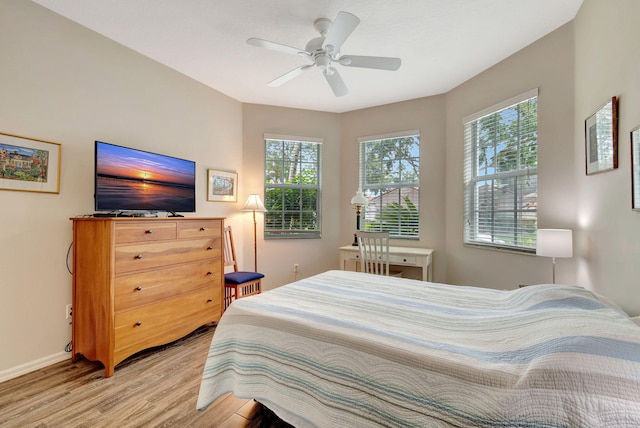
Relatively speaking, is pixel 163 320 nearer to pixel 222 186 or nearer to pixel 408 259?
pixel 222 186

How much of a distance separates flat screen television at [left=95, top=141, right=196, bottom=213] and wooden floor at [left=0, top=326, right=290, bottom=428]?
1253 mm

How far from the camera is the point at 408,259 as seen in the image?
3438mm

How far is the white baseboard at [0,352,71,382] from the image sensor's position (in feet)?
6.52

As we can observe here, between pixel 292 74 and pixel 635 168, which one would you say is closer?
pixel 635 168

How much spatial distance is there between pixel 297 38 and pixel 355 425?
9.13 ft

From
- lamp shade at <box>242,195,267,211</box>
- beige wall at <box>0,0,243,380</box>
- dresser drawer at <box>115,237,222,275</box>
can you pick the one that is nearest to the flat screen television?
beige wall at <box>0,0,243,380</box>

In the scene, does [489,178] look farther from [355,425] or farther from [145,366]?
[145,366]

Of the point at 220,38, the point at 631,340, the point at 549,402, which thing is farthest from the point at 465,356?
the point at 220,38

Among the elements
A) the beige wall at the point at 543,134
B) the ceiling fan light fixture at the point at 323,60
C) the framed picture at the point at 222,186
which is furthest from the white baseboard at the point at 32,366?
the beige wall at the point at 543,134

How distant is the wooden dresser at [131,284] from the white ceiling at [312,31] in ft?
5.29

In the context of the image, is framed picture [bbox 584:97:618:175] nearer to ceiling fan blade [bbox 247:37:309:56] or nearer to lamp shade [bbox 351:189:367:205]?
ceiling fan blade [bbox 247:37:309:56]

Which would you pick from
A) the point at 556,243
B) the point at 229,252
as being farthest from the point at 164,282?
the point at 556,243

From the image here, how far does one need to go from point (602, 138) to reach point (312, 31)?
7.36 ft

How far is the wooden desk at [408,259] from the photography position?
3.38m
